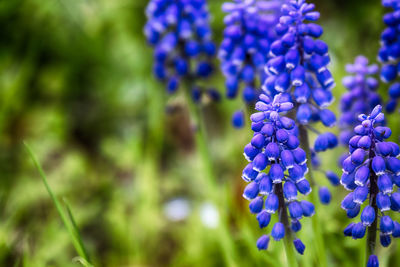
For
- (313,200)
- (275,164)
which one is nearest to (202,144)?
(313,200)

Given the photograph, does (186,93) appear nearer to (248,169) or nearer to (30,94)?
(248,169)

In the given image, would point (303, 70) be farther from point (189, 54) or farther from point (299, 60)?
point (189, 54)

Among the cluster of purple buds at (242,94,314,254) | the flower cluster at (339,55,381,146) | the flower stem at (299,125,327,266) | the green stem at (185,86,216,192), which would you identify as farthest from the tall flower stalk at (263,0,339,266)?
the green stem at (185,86,216,192)

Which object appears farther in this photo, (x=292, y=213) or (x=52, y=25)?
(x=52, y=25)

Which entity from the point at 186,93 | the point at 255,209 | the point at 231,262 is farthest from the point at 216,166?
the point at 255,209

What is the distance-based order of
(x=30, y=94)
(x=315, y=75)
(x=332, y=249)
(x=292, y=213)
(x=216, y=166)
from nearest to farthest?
(x=292, y=213) → (x=315, y=75) → (x=332, y=249) → (x=216, y=166) → (x=30, y=94)

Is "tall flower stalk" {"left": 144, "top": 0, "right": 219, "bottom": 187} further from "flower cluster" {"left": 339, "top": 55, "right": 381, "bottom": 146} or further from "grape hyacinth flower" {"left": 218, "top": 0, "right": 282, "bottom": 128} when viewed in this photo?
"flower cluster" {"left": 339, "top": 55, "right": 381, "bottom": 146}

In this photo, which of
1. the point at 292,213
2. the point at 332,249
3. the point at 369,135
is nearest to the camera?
the point at 369,135
